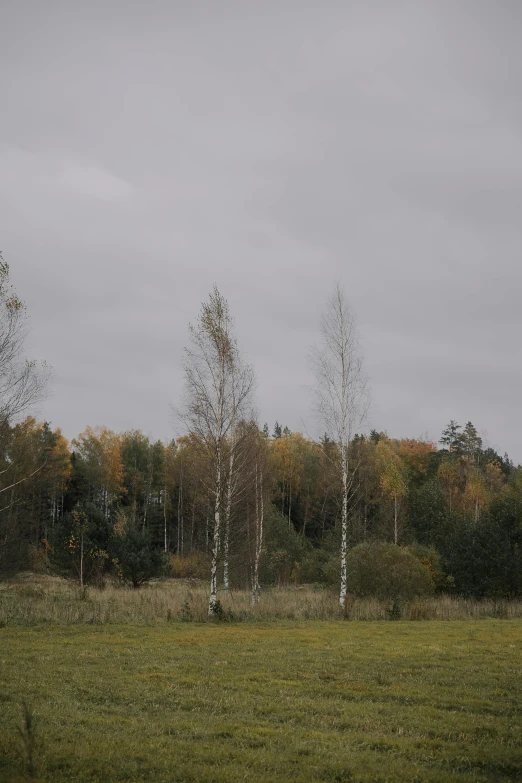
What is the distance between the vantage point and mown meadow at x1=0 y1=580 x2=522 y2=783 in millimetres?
6406

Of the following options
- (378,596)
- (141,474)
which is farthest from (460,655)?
(141,474)

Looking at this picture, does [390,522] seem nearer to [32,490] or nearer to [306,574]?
[306,574]

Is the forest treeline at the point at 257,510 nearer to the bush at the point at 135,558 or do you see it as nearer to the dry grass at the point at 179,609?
the bush at the point at 135,558

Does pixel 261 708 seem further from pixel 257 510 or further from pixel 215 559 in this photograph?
pixel 257 510

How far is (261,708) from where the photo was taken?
899cm

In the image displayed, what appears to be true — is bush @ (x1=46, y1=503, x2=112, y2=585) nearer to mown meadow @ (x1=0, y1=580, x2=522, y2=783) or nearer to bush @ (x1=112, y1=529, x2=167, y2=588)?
bush @ (x1=112, y1=529, x2=167, y2=588)

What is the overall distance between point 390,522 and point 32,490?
34.7 metres

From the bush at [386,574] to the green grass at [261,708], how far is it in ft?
37.9

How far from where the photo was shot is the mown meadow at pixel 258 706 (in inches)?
252


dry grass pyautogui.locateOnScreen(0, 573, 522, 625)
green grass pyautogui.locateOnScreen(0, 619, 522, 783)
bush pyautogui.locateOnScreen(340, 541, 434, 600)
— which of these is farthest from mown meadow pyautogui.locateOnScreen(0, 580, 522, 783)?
bush pyautogui.locateOnScreen(340, 541, 434, 600)

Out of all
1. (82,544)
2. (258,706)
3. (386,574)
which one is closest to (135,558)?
(82,544)

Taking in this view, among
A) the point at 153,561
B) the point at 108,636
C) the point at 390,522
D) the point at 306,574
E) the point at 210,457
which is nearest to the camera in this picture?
the point at 108,636

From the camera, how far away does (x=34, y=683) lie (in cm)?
1034

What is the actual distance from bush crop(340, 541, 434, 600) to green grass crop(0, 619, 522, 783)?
37.9ft
